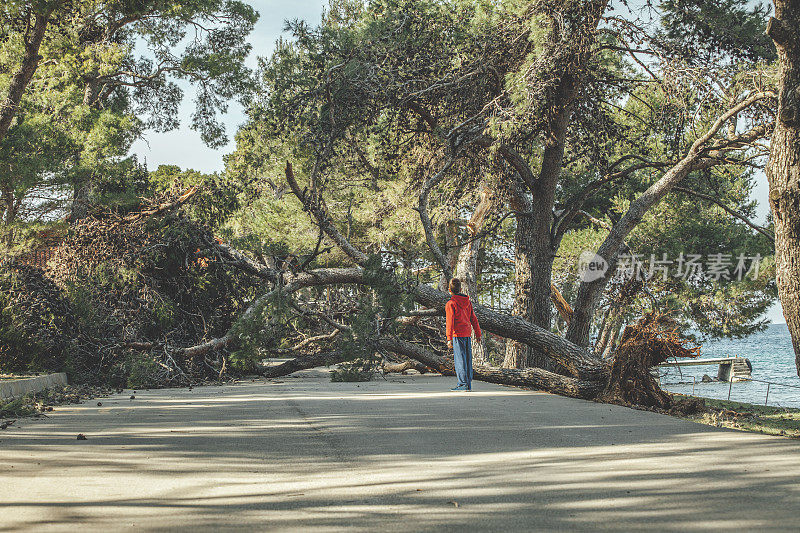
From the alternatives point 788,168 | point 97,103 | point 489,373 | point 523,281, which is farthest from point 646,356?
point 97,103

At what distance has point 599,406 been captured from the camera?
8.13m

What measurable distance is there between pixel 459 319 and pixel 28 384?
639 centimetres

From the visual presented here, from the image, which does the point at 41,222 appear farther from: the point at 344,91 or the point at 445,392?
the point at 445,392

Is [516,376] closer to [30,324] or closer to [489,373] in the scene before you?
[489,373]

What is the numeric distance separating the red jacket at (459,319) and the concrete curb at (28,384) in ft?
20.0

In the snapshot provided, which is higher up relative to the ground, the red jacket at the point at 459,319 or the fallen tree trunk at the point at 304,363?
the red jacket at the point at 459,319

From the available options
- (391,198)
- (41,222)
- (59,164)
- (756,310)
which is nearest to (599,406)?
(391,198)

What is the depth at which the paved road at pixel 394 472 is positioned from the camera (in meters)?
3.24

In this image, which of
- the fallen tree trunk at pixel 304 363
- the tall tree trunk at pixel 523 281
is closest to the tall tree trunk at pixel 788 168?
the tall tree trunk at pixel 523 281

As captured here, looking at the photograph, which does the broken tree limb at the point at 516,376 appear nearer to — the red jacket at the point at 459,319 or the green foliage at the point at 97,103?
the red jacket at the point at 459,319

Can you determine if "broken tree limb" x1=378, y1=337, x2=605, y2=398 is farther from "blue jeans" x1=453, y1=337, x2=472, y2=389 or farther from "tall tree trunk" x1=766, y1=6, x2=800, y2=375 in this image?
"tall tree trunk" x1=766, y1=6, x2=800, y2=375

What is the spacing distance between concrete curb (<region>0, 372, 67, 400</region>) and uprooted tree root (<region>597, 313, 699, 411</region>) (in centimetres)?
785

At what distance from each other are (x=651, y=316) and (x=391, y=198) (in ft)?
33.7

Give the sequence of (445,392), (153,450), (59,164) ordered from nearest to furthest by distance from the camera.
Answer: (153,450)
(445,392)
(59,164)
